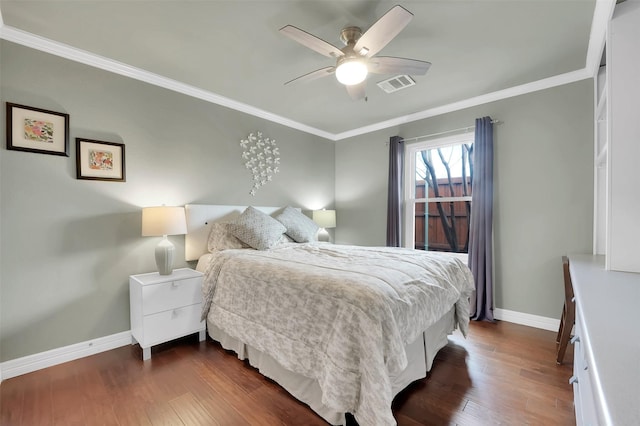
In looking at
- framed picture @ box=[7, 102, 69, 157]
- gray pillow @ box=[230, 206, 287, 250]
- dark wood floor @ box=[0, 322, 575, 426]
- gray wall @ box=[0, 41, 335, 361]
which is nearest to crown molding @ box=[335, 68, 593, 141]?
gray pillow @ box=[230, 206, 287, 250]

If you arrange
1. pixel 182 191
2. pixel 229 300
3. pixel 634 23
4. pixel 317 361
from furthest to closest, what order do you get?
pixel 182 191 → pixel 229 300 → pixel 317 361 → pixel 634 23

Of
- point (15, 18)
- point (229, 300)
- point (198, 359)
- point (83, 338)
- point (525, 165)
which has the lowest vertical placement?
point (198, 359)

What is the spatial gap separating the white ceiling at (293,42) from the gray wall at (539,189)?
25 centimetres

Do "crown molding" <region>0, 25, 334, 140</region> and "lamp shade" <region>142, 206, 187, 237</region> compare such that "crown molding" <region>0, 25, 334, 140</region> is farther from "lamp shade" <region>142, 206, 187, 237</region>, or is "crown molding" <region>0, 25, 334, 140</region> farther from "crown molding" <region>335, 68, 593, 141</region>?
"crown molding" <region>335, 68, 593, 141</region>

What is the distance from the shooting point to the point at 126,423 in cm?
158

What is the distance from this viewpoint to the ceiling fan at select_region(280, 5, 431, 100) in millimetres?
1719

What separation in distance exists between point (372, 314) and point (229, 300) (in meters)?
1.37

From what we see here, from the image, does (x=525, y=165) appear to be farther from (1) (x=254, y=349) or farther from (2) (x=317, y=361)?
(1) (x=254, y=349)

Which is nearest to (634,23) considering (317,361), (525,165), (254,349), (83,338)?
(525,165)

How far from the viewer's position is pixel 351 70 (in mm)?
2059

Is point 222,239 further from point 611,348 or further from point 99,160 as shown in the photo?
point 611,348

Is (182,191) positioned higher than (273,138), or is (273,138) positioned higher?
(273,138)

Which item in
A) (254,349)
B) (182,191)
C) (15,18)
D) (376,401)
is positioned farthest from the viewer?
(182,191)

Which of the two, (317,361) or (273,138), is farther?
(273,138)
